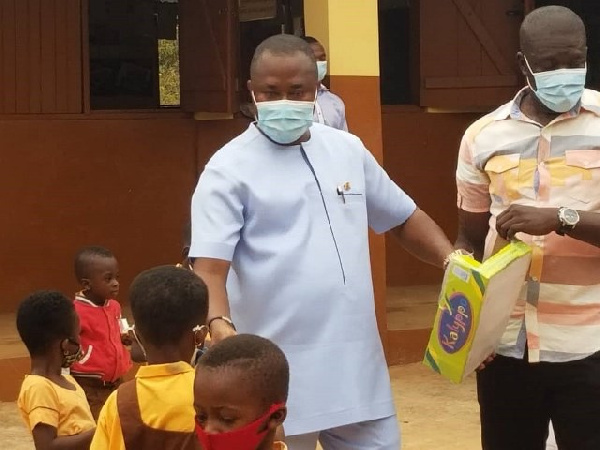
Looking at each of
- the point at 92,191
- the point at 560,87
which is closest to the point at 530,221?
the point at 560,87

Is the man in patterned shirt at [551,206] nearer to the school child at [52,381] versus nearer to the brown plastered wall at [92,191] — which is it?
the school child at [52,381]

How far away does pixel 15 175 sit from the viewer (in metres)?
8.09

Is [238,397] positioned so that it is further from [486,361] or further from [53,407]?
[53,407]

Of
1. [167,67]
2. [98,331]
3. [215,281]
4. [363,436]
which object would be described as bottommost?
[363,436]

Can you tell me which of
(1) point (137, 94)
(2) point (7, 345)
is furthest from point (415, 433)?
(1) point (137, 94)

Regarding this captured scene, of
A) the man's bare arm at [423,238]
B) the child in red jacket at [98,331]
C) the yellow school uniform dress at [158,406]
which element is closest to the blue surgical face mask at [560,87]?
the man's bare arm at [423,238]

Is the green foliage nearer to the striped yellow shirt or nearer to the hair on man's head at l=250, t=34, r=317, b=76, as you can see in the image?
the hair on man's head at l=250, t=34, r=317, b=76

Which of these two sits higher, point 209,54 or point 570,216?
point 209,54

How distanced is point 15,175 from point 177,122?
1.23 m

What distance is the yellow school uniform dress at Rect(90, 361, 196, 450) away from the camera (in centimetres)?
286

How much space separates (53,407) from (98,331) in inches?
46.1

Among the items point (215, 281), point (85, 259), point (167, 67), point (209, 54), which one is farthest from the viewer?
point (167, 67)

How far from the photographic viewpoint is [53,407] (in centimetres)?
375

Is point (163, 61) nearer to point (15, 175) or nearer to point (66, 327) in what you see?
point (15, 175)
